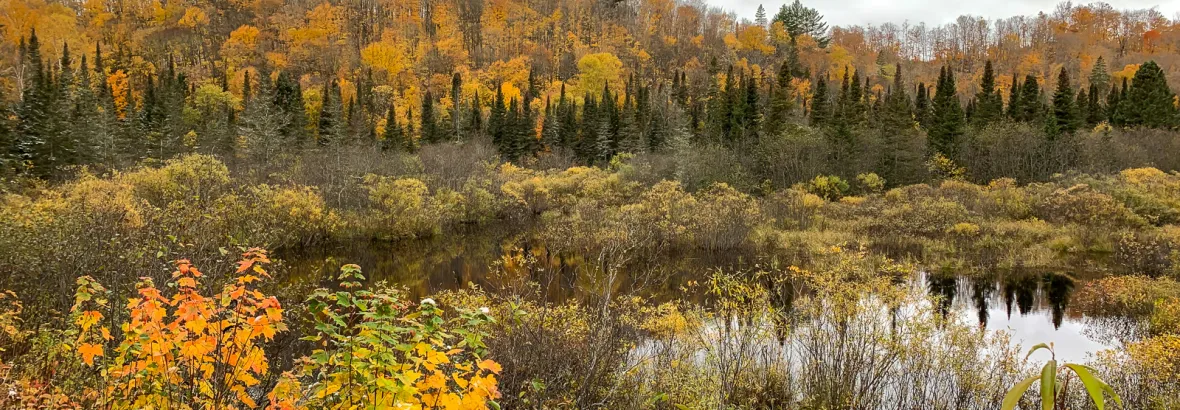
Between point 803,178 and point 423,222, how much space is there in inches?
1118

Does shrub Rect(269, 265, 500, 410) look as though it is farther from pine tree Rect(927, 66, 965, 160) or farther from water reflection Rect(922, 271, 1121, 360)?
pine tree Rect(927, 66, 965, 160)

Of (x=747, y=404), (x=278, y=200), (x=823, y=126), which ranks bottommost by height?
(x=747, y=404)

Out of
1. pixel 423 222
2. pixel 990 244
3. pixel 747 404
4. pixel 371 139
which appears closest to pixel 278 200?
pixel 423 222

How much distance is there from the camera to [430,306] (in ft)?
15.5

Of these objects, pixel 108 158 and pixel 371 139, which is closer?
pixel 108 158

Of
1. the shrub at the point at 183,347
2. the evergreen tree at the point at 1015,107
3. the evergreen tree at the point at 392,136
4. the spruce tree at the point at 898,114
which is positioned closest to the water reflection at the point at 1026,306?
the shrub at the point at 183,347

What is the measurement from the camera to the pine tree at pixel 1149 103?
1999 inches

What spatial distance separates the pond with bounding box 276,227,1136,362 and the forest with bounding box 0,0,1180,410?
20 centimetres

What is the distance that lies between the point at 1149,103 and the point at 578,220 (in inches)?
2082

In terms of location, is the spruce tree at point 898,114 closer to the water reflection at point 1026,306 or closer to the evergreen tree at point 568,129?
the water reflection at point 1026,306

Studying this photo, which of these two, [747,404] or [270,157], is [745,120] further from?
[747,404]

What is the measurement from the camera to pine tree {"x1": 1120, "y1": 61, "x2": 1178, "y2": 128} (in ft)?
167

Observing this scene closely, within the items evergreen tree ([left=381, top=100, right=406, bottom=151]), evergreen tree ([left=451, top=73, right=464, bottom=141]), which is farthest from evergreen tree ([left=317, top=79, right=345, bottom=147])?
evergreen tree ([left=451, top=73, right=464, bottom=141])

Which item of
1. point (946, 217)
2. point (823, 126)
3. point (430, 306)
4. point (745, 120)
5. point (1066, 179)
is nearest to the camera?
point (430, 306)
